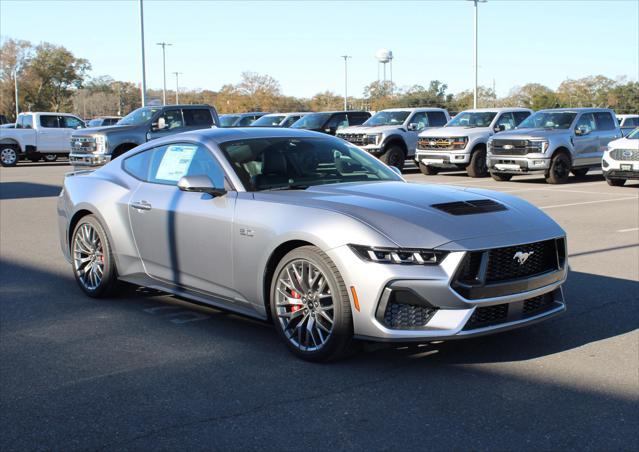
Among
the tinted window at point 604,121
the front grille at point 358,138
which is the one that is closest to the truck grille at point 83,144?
the front grille at point 358,138

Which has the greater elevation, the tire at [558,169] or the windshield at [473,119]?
the windshield at [473,119]

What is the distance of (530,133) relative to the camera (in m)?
20.5

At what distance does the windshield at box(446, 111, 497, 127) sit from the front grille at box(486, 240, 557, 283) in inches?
746

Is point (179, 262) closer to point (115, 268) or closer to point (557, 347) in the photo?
point (115, 268)

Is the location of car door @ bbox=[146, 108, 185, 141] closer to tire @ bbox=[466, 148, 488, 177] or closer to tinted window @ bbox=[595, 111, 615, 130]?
tire @ bbox=[466, 148, 488, 177]

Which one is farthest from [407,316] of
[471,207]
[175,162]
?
[175,162]

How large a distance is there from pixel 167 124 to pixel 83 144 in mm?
2333

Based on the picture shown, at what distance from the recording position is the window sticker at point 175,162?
6.32m

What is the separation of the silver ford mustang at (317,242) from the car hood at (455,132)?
16504 mm

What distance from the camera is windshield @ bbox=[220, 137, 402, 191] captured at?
5.89 m

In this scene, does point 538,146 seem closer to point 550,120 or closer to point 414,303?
point 550,120

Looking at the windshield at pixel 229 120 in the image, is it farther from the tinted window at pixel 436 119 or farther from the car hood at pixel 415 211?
the car hood at pixel 415 211

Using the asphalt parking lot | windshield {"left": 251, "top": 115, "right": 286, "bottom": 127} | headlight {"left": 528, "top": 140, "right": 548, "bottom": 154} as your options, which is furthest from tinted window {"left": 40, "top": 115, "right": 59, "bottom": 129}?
the asphalt parking lot

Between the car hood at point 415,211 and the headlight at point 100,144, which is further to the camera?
the headlight at point 100,144
